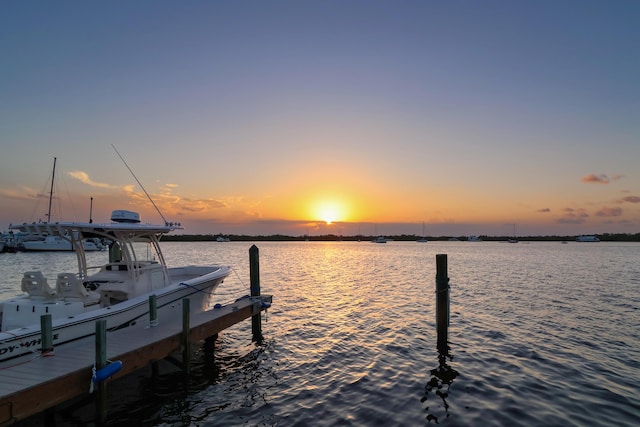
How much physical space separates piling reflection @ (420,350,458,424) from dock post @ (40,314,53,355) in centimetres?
818

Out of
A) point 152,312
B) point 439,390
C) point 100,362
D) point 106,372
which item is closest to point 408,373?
point 439,390

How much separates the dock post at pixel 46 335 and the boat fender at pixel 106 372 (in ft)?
5.14

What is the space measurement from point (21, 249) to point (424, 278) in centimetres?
8009

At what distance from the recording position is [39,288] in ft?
32.6

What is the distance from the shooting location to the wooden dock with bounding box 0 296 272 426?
621cm

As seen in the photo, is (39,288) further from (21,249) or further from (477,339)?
(21,249)

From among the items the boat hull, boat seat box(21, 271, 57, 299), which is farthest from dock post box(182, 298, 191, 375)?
boat seat box(21, 271, 57, 299)

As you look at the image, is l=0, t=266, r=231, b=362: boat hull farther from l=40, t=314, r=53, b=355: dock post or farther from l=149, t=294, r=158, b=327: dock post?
l=40, t=314, r=53, b=355: dock post

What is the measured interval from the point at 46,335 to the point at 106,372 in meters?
1.77

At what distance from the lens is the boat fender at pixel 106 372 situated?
7.24 m

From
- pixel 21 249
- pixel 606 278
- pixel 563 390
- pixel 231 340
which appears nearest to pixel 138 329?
pixel 231 340

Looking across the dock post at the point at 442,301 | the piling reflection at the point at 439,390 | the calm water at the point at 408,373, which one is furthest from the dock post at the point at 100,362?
the dock post at the point at 442,301

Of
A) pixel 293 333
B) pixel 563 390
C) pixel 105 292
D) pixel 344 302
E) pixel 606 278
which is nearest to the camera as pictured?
pixel 563 390

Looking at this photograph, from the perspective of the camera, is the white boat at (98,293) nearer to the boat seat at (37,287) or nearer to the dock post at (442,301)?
the boat seat at (37,287)
